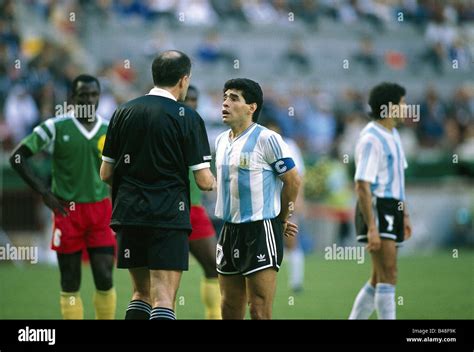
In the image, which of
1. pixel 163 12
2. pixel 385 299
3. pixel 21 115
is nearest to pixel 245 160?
pixel 385 299

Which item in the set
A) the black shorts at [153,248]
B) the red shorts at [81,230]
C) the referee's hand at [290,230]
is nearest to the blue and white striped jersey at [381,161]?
the referee's hand at [290,230]

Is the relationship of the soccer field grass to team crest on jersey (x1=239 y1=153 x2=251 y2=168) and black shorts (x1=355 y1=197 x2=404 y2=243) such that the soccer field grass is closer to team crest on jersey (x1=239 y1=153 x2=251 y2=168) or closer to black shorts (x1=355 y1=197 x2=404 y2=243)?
black shorts (x1=355 y1=197 x2=404 y2=243)

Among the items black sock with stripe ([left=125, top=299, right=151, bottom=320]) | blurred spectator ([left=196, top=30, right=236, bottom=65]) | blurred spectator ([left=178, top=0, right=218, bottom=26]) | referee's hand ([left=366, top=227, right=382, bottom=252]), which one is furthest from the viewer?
blurred spectator ([left=178, top=0, right=218, bottom=26])

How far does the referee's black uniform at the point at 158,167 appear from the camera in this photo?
753 cm

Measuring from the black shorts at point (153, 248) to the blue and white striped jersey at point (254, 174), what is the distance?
47cm

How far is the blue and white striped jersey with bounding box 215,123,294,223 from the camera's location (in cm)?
773

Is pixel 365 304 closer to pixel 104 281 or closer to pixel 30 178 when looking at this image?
pixel 104 281

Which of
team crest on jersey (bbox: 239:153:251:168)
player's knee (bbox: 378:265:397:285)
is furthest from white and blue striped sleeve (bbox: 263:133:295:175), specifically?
player's knee (bbox: 378:265:397:285)

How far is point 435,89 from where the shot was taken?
984 inches

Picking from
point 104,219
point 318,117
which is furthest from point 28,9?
point 104,219

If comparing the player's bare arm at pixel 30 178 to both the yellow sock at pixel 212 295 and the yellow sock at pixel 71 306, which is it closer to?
the yellow sock at pixel 71 306

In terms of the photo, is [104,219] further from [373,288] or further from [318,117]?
[318,117]

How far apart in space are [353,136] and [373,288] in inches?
490

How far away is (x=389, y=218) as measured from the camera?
30.1 ft
